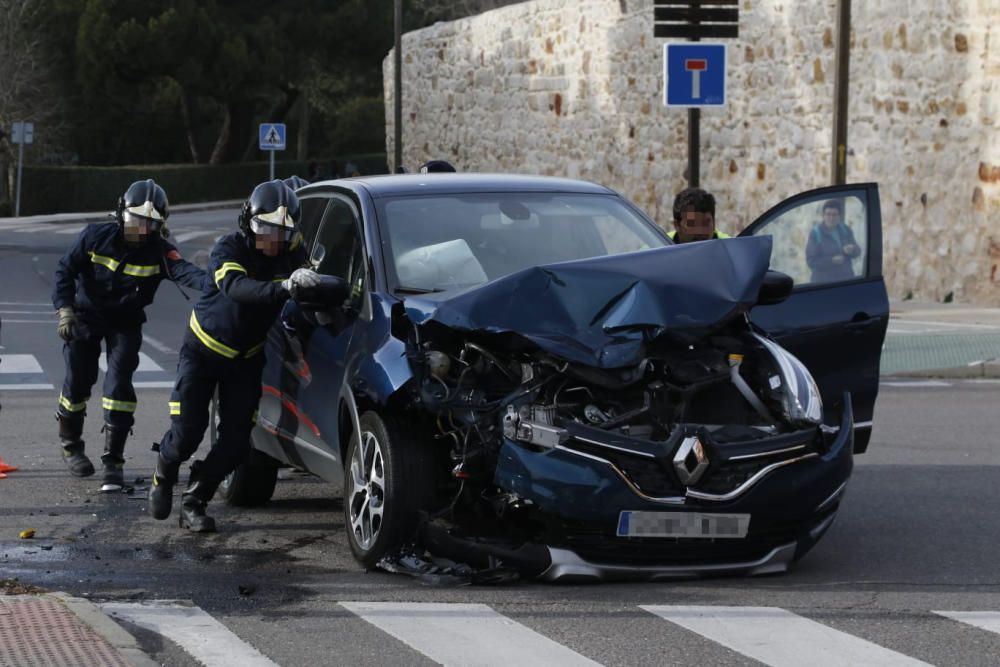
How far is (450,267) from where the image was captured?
8234 millimetres

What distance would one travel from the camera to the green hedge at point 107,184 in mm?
62438

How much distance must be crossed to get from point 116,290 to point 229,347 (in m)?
1.78

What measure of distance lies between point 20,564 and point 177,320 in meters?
13.7

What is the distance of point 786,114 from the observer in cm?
2481

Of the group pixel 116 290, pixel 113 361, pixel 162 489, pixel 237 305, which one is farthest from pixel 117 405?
pixel 237 305

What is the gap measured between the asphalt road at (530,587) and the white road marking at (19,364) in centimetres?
447

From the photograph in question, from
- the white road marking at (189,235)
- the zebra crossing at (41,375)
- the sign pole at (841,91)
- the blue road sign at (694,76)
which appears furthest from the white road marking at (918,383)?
the white road marking at (189,235)

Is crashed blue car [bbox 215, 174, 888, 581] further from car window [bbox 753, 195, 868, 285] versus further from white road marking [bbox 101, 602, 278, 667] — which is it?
white road marking [bbox 101, 602, 278, 667]

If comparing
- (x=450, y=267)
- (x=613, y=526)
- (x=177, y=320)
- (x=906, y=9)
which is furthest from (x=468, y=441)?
(x=906, y=9)

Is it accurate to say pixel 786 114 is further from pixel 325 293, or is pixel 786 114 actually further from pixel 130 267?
pixel 325 293

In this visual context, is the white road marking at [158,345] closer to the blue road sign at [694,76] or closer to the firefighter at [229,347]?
the blue road sign at [694,76]

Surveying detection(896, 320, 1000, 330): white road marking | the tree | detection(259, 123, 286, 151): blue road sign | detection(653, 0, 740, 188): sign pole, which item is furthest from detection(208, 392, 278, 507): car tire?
the tree

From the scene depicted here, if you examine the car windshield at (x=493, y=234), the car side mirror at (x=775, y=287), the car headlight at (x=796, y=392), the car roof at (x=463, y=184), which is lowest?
the car headlight at (x=796, y=392)

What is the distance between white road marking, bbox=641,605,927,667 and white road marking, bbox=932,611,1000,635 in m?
0.50
